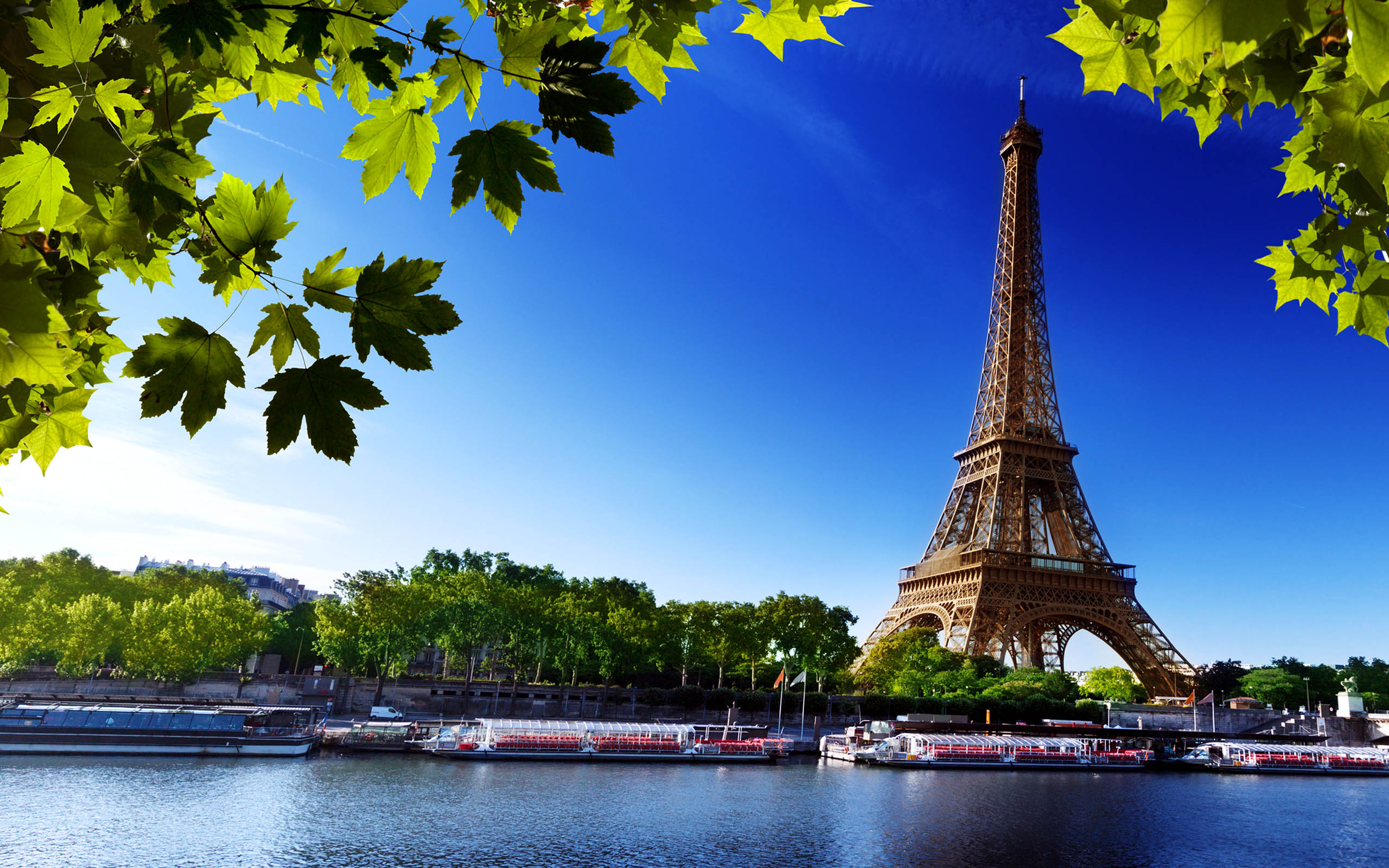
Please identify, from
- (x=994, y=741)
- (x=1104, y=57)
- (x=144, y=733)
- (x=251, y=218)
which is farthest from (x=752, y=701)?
(x=251, y=218)

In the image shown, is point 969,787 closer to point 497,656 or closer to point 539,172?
point 539,172

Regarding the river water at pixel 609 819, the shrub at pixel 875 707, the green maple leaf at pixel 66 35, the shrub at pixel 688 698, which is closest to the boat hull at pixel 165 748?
the river water at pixel 609 819

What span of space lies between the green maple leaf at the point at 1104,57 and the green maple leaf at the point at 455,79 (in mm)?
1598

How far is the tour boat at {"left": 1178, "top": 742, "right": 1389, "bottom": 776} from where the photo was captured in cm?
5162

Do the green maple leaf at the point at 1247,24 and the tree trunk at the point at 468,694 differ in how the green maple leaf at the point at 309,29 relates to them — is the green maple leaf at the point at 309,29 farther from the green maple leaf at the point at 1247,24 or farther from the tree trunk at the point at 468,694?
the tree trunk at the point at 468,694

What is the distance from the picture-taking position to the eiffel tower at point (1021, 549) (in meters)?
58.8

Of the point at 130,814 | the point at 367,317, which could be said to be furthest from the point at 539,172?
the point at 130,814

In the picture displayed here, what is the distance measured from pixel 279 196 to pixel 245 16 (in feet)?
1.20

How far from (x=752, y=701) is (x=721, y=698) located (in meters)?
2.28

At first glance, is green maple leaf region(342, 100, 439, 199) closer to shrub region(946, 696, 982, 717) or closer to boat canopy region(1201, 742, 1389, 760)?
shrub region(946, 696, 982, 717)

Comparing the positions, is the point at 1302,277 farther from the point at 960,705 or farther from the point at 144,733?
the point at 960,705

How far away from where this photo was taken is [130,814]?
2322cm

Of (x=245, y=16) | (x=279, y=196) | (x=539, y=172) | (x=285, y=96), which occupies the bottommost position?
(x=279, y=196)

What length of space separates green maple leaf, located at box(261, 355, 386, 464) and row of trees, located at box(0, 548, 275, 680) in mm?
58324
